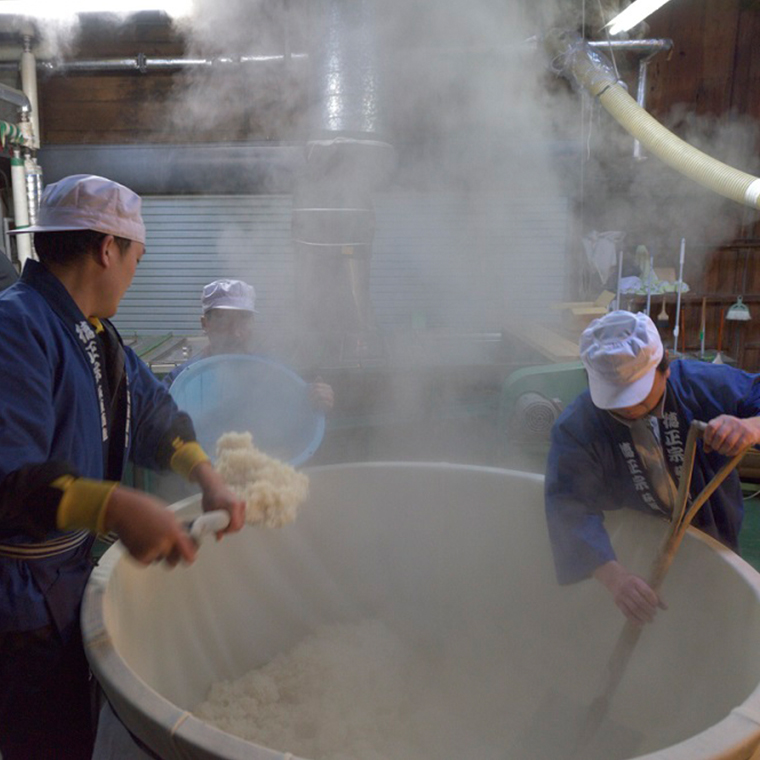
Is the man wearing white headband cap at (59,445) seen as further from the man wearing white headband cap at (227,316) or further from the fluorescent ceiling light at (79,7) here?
the fluorescent ceiling light at (79,7)

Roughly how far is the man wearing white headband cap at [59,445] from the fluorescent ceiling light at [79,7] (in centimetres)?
396

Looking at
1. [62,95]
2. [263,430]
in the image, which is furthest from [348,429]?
[62,95]

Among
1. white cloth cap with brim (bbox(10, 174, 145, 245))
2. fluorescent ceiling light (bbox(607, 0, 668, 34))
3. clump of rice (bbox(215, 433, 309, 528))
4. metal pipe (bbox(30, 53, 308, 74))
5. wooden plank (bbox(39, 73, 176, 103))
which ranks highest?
fluorescent ceiling light (bbox(607, 0, 668, 34))

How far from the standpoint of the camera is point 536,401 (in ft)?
10.9

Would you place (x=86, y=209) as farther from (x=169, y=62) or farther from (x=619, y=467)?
(x=169, y=62)

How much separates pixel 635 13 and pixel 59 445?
460cm

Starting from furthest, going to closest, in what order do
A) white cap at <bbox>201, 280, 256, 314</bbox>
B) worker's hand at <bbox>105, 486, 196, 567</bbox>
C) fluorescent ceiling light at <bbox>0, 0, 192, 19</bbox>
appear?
fluorescent ceiling light at <bbox>0, 0, 192, 19</bbox> → white cap at <bbox>201, 280, 256, 314</bbox> → worker's hand at <bbox>105, 486, 196, 567</bbox>

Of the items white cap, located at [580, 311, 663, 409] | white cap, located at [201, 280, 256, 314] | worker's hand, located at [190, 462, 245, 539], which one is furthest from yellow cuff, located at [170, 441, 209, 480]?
white cap, located at [201, 280, 256, 314]

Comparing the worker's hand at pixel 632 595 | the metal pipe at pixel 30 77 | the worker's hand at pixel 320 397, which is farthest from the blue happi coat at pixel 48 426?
the metal pipe at pixel 30 77

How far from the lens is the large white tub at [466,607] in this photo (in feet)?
6.37

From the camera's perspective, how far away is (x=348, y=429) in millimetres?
3715

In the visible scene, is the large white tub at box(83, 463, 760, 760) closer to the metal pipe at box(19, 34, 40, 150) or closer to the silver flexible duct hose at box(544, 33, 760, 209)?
the silver flexible duct hose at box(544, 33, 760, 209)

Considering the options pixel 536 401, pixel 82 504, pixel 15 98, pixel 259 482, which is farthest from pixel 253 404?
pixel 15 98

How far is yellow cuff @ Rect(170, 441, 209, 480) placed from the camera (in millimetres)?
1930
